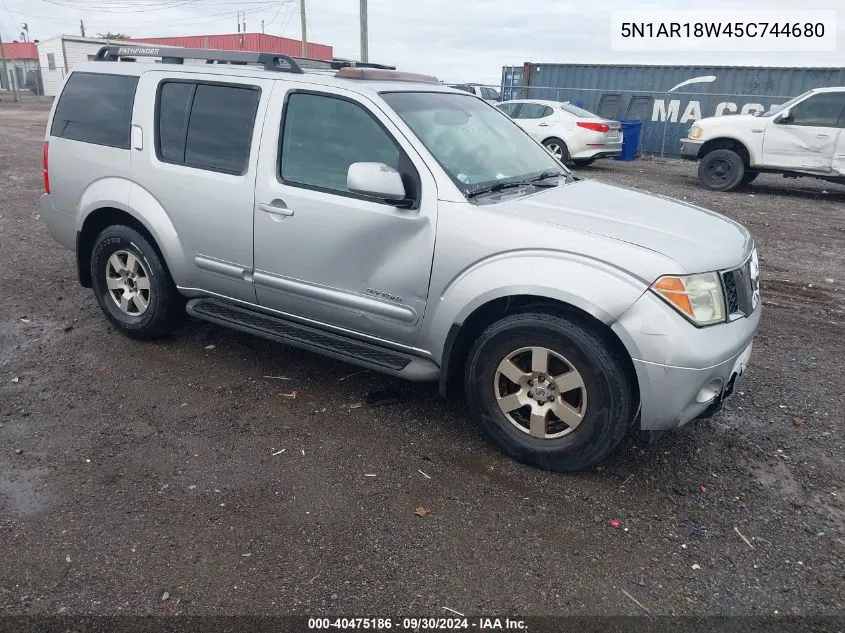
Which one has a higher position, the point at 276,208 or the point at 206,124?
the point at 206,124

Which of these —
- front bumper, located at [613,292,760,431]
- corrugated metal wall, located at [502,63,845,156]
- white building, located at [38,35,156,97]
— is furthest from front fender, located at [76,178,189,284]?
white building, located at [38,35,156,97]

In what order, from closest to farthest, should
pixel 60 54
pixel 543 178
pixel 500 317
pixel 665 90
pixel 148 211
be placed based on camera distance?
1. pixel 500 317
2. pixel 543 178
3. pixel 148 211
4. pixel 665 90
5. pixel 60 54

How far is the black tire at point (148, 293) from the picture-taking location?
175 inches

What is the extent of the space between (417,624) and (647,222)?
7.23 feet

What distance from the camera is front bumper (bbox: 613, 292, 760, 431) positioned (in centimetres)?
292

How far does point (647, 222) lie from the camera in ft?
11.0

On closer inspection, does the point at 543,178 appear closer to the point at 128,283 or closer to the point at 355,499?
the point at 355,499

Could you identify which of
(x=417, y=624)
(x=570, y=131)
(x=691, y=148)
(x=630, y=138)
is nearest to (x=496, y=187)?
(x=417, y=624)

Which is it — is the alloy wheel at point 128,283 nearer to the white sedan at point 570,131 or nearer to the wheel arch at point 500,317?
the wheel arch at point 500,317

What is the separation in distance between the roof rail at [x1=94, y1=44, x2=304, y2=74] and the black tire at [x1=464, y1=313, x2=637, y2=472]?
2.12 metres

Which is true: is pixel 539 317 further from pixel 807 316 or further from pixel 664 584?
pixel 807 316

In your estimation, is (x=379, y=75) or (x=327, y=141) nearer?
(x=327, y=141)

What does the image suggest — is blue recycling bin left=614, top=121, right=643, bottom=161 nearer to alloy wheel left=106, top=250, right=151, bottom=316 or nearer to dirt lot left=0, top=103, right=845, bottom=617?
dirt lot left=0, top=103, right=845, bottom=617

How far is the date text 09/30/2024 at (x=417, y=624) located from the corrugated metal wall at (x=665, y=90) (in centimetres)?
1794
